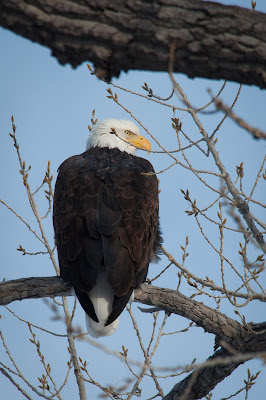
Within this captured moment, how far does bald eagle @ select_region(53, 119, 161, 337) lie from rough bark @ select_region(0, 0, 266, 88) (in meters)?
1.52

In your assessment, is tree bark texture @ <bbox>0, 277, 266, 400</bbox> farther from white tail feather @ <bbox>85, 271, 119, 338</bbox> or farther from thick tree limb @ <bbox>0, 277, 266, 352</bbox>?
white tail feather @ <bbox>85, 271, 119, 338</bbox>

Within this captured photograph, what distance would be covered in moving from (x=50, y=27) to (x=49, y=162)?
3.12 meters

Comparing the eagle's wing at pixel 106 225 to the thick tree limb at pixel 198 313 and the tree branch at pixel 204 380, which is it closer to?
the thick tree limb at pixel 198 313

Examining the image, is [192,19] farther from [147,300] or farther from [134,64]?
[147,300]

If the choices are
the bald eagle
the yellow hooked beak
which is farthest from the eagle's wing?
the yellow hooked beak

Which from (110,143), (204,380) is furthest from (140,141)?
(204,380)

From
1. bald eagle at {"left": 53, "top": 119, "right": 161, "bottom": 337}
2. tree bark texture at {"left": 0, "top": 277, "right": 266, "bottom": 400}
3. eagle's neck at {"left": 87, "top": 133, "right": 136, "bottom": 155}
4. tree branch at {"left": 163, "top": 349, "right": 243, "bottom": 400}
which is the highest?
eagle's neck at {"left": 87, "top": 133, "right": 136, "bottom": 155}

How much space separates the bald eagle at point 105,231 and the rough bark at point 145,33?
152 cm

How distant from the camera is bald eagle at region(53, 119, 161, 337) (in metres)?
3.89

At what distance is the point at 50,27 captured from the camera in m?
2.04

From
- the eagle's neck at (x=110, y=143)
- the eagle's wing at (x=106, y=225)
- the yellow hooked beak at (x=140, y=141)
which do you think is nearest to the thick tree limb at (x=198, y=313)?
the eagle's wing at (x=106, y=225)

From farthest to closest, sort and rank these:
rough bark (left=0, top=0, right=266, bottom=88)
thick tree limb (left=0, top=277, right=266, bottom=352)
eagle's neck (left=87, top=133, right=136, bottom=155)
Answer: eagle's neck (left=87, top=133, right=136, bottom=155) < thick tree limb (left=0, top=277, right=266, bottom=352) < rough bark (left=0, top=0, right=266, bottom=88)

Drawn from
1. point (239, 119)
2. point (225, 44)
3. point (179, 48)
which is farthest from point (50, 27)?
point (239, 119)

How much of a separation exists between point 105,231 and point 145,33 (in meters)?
2.08
